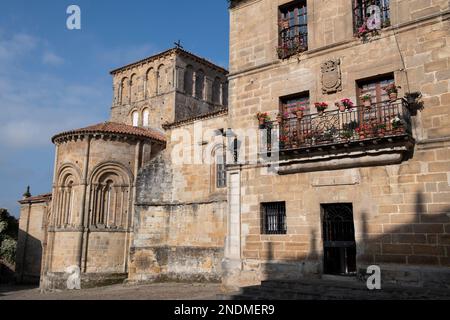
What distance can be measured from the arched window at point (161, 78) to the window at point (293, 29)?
17.9 meters

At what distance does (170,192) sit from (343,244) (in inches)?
442

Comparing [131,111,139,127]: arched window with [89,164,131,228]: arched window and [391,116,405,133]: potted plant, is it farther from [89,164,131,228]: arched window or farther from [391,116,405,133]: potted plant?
[391,116,405,133]: potted plant

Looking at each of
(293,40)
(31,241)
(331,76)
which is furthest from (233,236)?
(31,241)

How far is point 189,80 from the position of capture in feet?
101

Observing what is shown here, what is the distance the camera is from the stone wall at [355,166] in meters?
9.49

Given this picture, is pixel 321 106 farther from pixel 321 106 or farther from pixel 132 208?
pixel 132 208

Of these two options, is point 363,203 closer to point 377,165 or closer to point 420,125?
point 377,165

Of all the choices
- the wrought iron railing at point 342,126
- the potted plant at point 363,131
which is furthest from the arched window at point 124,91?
the potted plant at point 363,131

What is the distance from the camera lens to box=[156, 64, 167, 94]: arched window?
2989cm

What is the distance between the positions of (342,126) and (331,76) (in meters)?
1.60

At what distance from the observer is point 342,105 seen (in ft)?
35.9

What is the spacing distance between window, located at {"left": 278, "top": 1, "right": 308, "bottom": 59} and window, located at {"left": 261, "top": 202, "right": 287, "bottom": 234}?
4441 millimetres

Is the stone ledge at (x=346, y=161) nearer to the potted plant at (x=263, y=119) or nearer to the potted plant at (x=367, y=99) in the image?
the potted plant at (x=367, y=99)

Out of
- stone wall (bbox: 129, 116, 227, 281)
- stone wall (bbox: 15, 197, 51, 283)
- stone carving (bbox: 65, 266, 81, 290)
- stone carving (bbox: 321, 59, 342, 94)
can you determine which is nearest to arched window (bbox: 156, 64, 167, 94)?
stone wall (bbox: 129, 116, 227, 281)
